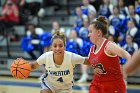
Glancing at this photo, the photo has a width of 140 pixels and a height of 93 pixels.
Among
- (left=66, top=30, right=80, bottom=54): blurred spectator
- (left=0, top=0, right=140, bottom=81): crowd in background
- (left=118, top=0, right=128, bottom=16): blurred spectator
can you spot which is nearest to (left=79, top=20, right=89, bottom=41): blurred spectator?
(left=0, top=0, right=140, bottom=81): crowd in background

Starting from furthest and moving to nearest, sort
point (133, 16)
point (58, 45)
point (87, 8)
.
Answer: point (87, 8) → point (133, 16) → point (58, 45)

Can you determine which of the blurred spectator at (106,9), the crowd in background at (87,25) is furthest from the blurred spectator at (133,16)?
the blurred spectator at (106,9)

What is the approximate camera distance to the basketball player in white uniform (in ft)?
14.7

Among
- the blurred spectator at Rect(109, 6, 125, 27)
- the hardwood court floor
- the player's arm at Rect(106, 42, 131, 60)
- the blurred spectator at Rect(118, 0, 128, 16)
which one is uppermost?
the blurred spectator at Rect(118, 0, 128, 16)

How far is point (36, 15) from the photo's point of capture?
13086 millimetres

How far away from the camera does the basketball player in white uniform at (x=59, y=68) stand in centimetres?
448

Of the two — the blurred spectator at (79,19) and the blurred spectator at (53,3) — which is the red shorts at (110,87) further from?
the blurred spectator at (53,3)

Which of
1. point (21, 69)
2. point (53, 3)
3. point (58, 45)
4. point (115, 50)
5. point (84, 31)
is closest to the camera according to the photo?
point (115, 50)

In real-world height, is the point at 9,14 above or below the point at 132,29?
above

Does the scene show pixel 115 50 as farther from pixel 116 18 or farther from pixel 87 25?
pixel 87 25

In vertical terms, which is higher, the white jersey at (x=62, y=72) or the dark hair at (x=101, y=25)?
the dark hair at (x=101, y=25)

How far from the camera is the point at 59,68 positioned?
4508 millimetres

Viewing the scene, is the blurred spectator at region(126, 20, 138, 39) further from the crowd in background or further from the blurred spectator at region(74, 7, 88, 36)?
the blurred spectator at region(74, 7, 88, 36)

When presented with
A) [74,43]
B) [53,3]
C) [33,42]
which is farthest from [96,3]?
[53,3]
